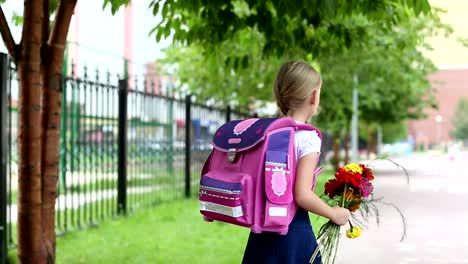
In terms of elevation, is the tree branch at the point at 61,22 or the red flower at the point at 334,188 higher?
the tree branch at the point at 61,22

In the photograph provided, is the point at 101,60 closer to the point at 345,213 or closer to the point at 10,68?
the point at 10,68

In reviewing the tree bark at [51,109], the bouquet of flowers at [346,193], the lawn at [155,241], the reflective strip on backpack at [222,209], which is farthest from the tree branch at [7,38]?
the lawn at [155,241]

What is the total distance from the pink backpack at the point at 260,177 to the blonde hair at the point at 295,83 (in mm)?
138

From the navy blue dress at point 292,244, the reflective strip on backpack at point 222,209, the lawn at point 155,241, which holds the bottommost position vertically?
the lawn at point 155,241

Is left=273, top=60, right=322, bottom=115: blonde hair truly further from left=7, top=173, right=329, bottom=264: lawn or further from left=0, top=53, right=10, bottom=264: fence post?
left=0, top=53, right=10, bottom=264: fence post

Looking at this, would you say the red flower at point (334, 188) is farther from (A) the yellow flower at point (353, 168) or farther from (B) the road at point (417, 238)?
(B) the road at point (417, 238)

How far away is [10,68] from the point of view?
6.71 meters

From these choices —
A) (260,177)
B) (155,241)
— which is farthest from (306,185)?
(155,241)

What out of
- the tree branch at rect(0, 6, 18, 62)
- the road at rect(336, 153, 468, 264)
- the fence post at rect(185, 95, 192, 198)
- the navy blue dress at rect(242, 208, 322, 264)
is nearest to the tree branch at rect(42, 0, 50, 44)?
the tree branch at rect(0, 6, 18, 62)

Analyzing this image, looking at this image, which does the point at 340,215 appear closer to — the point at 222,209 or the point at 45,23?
the point at 222,209

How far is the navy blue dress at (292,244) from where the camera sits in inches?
109

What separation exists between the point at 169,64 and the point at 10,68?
Result: 1675 cm

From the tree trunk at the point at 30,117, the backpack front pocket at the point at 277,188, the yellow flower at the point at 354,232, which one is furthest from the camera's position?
the tree trunk at the point at 30,117

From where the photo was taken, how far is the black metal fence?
30.8ft
